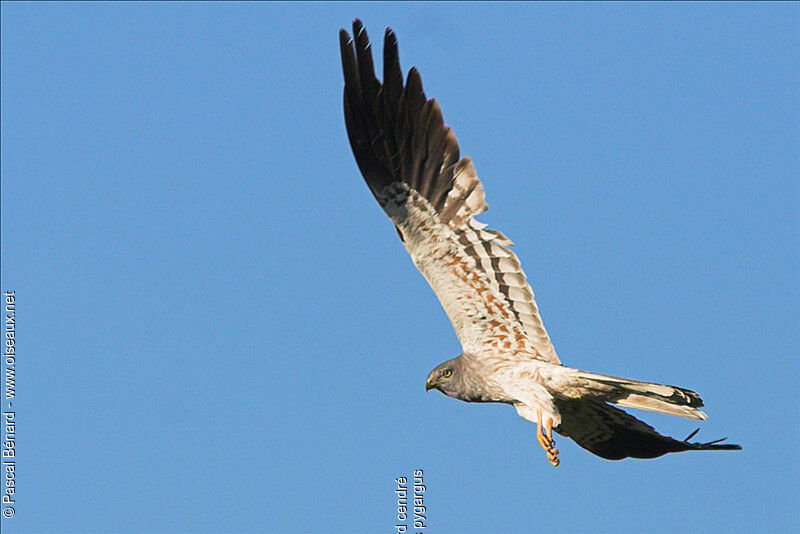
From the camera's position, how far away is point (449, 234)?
12.9 m

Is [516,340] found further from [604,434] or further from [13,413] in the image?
[13,413]

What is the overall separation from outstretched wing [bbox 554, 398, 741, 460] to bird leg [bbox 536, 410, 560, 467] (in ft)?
1.40

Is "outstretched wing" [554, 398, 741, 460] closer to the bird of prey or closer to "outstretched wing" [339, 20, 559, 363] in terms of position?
the bird of prey

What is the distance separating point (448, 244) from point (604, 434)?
299cm

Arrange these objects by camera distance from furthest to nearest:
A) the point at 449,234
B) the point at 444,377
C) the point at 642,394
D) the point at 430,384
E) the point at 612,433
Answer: the point at 612,433
the point at 430,384
the point at 444,377
the point at 449,234
the point at 642,394

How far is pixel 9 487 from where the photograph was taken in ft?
48.7

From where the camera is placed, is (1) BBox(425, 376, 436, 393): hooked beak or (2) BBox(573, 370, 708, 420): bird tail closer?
(2) BBox(573, 370, 708, 420): bird tail

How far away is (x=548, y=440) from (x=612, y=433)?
1.60 metres

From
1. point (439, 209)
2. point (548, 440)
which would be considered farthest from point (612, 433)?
point (439, 209)

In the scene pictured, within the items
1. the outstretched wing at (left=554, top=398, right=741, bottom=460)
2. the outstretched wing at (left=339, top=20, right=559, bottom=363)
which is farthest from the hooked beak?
the outstretched wing at (left=554, top=398, right=741, bottom=460)

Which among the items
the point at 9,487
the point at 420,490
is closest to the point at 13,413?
the point at 9,487

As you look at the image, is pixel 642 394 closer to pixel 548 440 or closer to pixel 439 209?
pixel 548 440

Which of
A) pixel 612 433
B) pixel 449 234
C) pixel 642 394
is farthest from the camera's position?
pixel 612 433

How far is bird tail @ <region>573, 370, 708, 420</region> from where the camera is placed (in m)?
11.6
